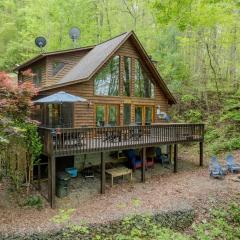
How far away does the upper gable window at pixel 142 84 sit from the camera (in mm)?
16469

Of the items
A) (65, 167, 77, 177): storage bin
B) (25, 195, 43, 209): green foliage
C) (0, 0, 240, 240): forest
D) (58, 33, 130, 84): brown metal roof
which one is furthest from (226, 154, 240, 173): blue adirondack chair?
(25, 195, 43, 209): green foliage

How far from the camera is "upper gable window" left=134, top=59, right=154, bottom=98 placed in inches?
648

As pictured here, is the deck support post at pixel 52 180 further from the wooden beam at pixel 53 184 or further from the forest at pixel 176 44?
the forest at pixel 176 44

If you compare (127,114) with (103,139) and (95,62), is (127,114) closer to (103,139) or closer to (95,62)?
(95,62)

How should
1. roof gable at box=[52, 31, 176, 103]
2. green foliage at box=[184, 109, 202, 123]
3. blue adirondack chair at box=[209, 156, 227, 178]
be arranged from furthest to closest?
green foliage at box=[184, 109, 202, 123], roof gable at box=[52, 31, 176, 103], blue adirondack chair at box=[209, 156, 227, 178]

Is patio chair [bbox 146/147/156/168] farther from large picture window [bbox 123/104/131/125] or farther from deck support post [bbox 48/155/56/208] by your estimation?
deck support post [bbox 48/155/56/208]

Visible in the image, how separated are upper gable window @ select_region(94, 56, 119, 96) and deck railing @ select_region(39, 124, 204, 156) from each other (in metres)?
3.01

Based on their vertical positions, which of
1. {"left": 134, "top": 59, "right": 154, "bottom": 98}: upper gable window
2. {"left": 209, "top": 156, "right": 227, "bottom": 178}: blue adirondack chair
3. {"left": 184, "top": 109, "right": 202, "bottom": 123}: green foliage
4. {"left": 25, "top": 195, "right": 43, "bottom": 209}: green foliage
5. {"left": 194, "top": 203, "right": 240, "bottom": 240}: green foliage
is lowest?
{"left": 194, "top": 203, "right": 240, "bottom": 240}: green foliage

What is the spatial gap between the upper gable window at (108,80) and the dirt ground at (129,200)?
15.5 ft

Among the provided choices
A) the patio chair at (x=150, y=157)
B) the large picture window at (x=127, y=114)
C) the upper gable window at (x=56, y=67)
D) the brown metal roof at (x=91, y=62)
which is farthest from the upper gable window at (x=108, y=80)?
the patio chair at (x=150, y=157)

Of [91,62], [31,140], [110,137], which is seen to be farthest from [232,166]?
[31,140]

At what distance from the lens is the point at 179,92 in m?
25.0

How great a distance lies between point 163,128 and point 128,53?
4.88 meters

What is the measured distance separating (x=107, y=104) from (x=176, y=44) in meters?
16.3
